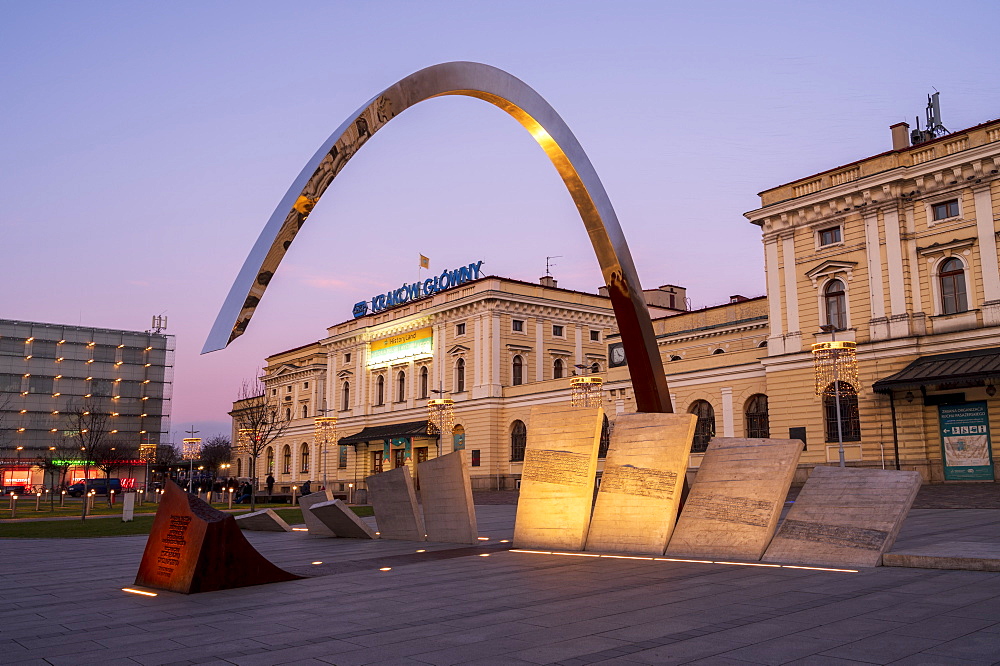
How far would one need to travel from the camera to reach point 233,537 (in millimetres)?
10297

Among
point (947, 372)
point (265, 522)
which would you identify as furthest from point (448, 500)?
point (947, 372)

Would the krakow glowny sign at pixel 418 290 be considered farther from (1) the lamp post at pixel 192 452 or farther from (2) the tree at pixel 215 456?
(2) the tree at pixel 215 456

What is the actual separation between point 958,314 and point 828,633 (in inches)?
1103

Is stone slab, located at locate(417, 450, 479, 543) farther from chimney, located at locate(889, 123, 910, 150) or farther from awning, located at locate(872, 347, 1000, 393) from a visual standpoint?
chimney, located at locate(889, 123, 910, 150)

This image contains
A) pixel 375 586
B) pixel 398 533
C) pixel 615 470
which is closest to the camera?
pixel 375 586

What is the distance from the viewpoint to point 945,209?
101 feet

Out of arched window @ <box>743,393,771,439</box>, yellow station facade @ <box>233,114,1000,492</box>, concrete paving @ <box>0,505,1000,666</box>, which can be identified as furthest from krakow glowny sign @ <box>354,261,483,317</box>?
concrete paving @ <box>0,505,1000,666</box>

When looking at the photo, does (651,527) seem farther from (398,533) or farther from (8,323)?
(8,323)

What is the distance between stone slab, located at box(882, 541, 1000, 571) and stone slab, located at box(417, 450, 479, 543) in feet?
25.6

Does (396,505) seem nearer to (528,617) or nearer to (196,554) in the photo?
(196,554)

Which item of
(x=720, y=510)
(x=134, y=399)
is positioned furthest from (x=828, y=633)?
(x=134, y=399)

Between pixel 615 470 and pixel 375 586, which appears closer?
pixel 375 586

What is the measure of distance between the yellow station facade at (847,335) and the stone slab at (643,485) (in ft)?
63.6

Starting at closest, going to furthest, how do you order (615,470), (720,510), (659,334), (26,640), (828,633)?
1. (828,633)
2. (26,640)
3. (720,510)
4. (615,470)
5. (659,334)
